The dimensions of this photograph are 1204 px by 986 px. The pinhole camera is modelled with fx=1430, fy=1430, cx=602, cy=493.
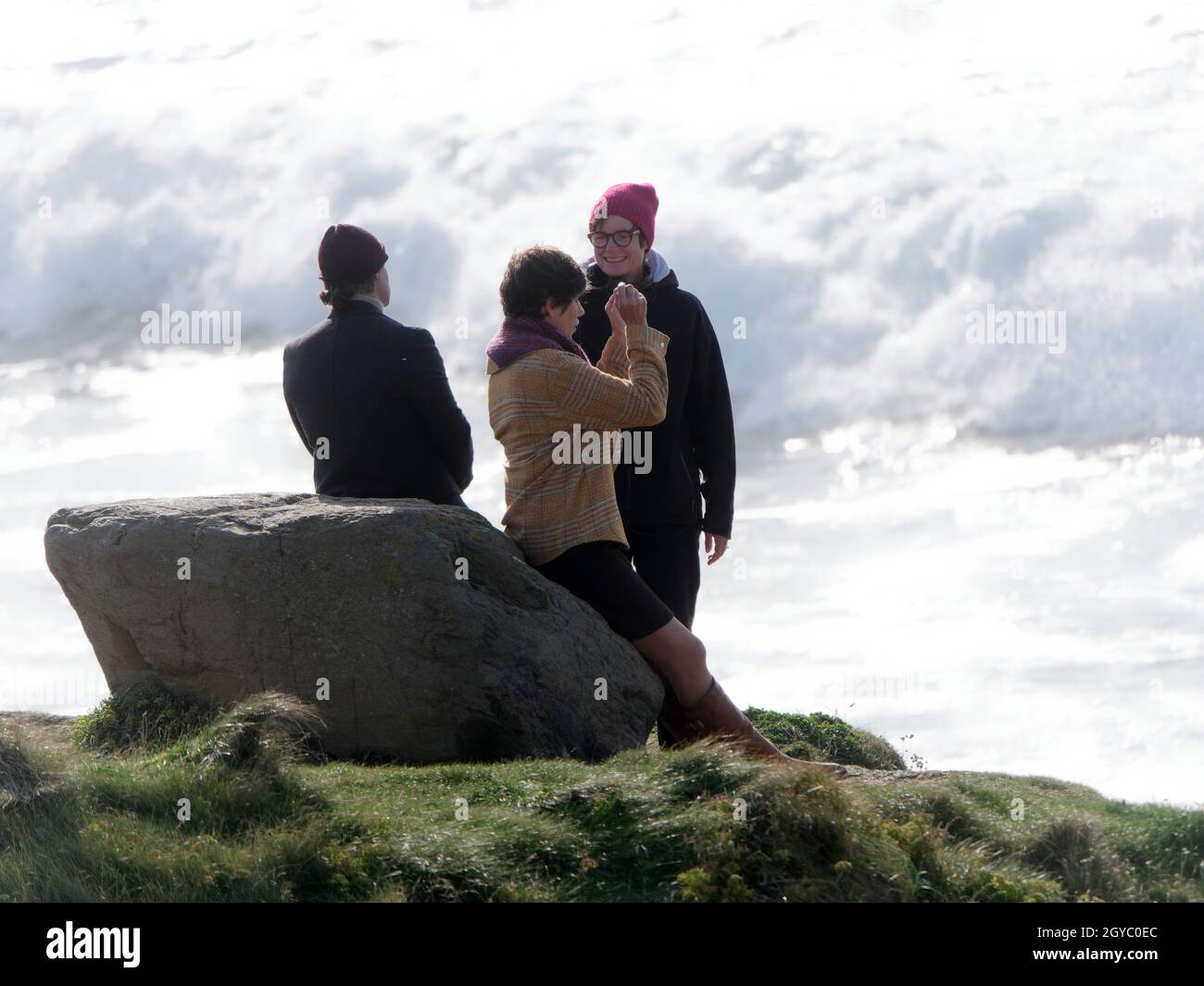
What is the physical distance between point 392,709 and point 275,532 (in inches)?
51.2

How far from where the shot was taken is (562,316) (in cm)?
801

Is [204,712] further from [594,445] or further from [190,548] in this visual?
[594,445]

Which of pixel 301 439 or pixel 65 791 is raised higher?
pixel 301 439

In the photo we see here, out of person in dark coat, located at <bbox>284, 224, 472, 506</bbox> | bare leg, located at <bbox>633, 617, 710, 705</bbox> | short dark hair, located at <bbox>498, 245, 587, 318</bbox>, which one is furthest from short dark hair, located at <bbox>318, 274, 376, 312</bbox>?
bare leg, located at <bbox>633, 617, 710, 705</bbox>

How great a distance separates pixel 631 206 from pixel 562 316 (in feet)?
4.22

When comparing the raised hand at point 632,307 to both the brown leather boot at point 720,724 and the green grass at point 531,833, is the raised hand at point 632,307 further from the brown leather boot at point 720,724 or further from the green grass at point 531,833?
the green grass at point 531,833

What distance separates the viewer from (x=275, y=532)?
344 inches

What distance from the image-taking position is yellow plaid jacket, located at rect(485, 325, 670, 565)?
7.85 metres

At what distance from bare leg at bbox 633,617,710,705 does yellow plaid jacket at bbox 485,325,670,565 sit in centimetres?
63

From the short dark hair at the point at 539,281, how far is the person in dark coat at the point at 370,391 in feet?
A: 3.13

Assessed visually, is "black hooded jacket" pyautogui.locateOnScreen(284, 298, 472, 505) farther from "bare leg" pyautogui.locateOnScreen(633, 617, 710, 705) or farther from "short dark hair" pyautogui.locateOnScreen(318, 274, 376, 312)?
"bare leg" pyautogui.locateOnScreen(633, 617, 710, 705)

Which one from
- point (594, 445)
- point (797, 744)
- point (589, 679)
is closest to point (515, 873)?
point (589, 679)

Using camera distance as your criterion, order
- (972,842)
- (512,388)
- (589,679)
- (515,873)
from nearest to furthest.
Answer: (515,873) < (972,842) < (512,388) < (589,679)
